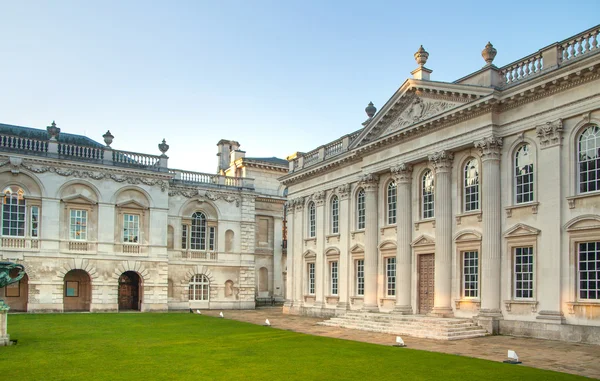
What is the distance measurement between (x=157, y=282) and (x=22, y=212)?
9979 millimetres

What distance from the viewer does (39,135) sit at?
4300cm

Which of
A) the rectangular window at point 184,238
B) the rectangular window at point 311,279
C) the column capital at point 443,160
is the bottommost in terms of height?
the rectangular window at point 311,279

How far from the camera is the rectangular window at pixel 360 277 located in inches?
1323

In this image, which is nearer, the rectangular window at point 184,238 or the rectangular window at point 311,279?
the rectangular window at point 311,279

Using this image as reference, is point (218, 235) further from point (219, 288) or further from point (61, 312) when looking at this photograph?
point (61, 312)

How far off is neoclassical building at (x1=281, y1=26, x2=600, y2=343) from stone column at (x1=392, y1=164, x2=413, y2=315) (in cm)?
5

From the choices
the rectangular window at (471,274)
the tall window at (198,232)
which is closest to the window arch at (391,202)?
the rectangular window at (471,274)

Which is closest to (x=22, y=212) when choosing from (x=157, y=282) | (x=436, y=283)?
(x=157, y=282)

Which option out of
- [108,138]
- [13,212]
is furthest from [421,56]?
[13,212]

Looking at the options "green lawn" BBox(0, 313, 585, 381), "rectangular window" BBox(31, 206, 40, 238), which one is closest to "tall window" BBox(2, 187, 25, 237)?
"rectangular window" BBox(31, 206, 40, 238)

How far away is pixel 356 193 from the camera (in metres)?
34.5

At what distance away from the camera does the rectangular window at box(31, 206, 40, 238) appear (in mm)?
38000

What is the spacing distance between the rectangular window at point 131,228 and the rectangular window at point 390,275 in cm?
1897

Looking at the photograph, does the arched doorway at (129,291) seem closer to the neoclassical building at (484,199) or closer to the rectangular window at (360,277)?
the neoclassical building at (484,199)
